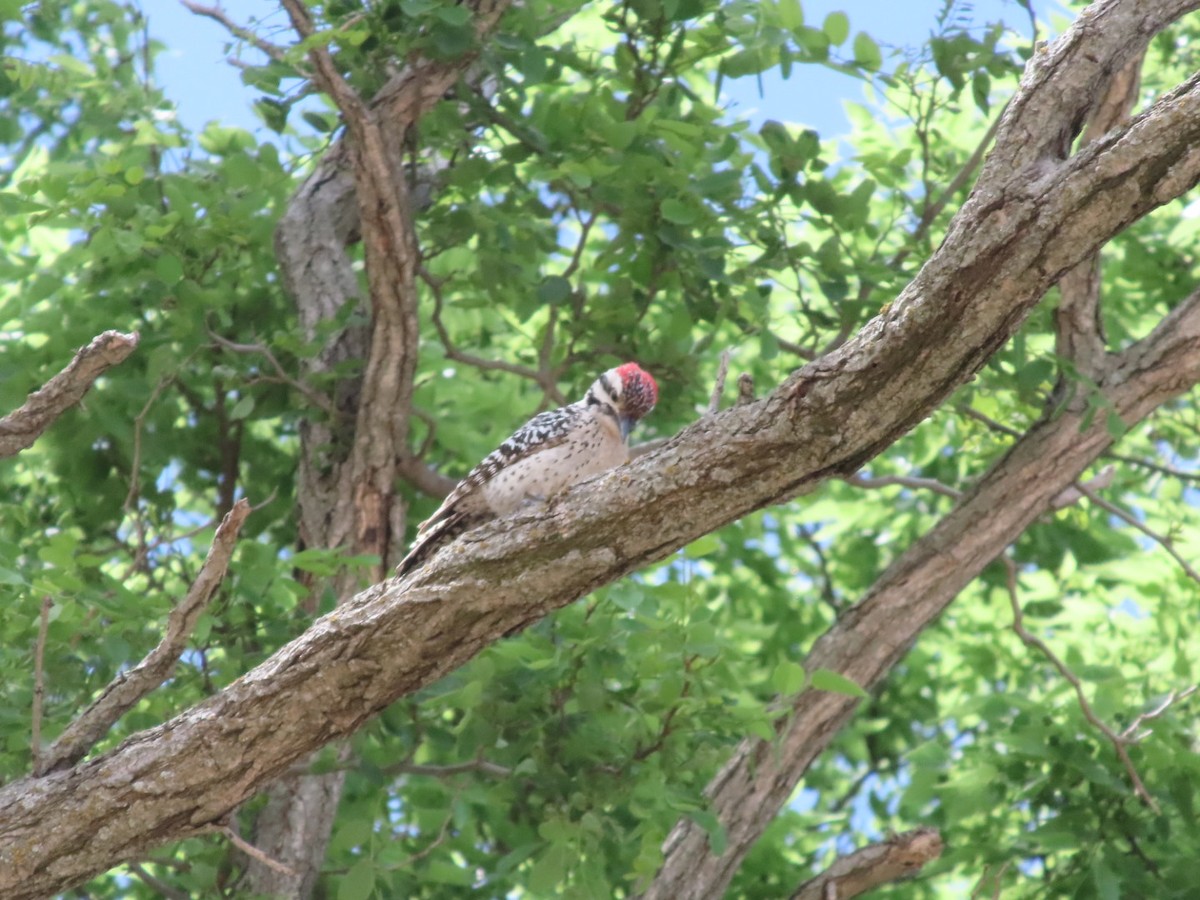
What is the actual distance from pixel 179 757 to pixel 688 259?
119 inches

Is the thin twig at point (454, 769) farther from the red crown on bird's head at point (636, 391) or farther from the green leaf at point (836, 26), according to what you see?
the green leaf at point (836, 26)

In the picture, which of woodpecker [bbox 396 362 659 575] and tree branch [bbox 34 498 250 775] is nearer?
tree branch [bbox 34 498 250 775]

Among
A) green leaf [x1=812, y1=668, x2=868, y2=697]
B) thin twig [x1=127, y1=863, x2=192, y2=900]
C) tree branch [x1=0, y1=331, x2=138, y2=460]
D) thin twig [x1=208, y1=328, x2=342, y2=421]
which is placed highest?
thin twig [x1=208, y1=328, x2=342, y2=421]

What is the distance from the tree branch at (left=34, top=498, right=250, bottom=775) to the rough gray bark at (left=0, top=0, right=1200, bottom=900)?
7 cm

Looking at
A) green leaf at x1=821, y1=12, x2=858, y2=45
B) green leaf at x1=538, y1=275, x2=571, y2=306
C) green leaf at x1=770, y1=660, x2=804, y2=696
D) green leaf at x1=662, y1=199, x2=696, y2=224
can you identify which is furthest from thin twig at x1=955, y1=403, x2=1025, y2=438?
green leaf at x1=770, y1=660, x2=804, y2=696

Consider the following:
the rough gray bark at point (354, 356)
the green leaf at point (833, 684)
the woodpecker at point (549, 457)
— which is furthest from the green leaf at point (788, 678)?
the rough gray bark at point (354, 356)

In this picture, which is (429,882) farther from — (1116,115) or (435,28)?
(1116,115)

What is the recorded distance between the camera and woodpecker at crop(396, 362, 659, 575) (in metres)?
5.03

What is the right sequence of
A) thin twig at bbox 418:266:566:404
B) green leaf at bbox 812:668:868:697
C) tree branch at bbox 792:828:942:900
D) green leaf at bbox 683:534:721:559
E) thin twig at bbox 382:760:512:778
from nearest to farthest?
green leaf at bbox 812:668:868:697
green leaf at bbox 683:534:721:559
tree branch at bbox 792:828:942:900
thin twig at bbox 382:760:512:778
thin twig at bbox 418:266:566:404

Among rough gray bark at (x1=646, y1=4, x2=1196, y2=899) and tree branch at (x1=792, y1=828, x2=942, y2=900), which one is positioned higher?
rough gray bark at (x1=646, y1=4, x2=1196, y2=899)

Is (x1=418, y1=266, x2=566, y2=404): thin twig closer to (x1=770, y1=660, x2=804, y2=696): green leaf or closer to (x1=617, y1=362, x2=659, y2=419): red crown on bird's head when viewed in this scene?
(x1=617, y1=362, x2=659, y2=419): red crown on bird's head

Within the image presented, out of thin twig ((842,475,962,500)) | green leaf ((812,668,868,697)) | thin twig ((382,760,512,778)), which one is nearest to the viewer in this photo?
green leaf ((812,668,868,697))

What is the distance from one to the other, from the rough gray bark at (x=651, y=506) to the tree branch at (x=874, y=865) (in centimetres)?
213

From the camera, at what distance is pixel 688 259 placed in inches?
226
